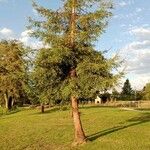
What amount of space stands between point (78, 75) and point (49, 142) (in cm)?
568

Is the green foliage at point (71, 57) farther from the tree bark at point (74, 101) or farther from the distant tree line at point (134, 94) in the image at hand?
the distant tree line at point (134, 94)

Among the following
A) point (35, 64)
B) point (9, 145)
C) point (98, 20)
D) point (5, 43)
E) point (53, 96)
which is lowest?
point (9, 145)

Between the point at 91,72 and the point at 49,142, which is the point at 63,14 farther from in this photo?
the point at 49,142

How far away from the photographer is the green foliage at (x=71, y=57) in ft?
90.0

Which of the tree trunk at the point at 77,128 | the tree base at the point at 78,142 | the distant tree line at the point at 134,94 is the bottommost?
the tree base at the point at 78,142

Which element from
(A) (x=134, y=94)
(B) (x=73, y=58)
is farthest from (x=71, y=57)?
(A) (x=134, y=94)

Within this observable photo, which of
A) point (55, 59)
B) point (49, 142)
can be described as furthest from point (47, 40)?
point (49, 142)

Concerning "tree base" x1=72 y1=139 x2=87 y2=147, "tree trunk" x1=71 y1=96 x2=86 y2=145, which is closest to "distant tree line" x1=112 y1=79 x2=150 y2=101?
"tree trunk" x1=71 y1=96 x2=86 y2=145

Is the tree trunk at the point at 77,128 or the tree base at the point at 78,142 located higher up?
the tree trunk at the point at 77,128

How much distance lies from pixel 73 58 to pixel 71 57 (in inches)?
7.7

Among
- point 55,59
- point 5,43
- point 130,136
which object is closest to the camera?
point 55,59

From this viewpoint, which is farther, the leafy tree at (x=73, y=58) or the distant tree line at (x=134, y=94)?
the distant tree line at (x=134, y=94)

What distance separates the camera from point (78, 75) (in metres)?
28.1

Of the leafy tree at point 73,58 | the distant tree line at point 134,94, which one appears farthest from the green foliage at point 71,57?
the distant tree line at point 134,94
